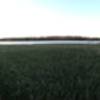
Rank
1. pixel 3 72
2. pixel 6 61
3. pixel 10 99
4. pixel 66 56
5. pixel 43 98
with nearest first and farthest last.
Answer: pixel 43 98
pixel 10 99
pixel 3 72
pixel 6 61
pixel 66 56

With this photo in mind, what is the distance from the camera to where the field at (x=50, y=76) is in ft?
17.4

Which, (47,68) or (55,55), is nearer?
(47,68)

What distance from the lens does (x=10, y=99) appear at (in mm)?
5000

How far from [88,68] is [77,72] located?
38 cm

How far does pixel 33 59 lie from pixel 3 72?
1.23 meters

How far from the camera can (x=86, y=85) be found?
216 inches

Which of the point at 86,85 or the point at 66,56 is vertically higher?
the point at 66,56

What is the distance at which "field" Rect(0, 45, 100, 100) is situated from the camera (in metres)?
5.31

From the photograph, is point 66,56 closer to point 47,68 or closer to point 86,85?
point 47,68

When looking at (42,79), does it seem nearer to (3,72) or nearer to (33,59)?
(3,72)

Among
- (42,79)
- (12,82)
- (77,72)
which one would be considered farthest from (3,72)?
(77,72)

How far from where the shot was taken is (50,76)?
5.80m

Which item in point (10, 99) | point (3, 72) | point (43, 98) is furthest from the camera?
point (3, 72)

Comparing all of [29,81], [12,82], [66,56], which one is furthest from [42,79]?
[66,56]
